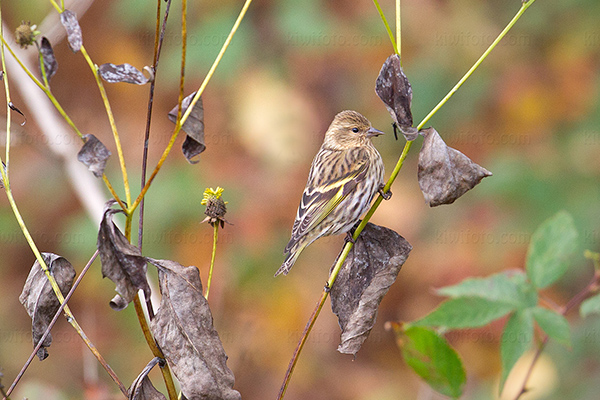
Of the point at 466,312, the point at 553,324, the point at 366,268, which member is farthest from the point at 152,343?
the point at 553,324

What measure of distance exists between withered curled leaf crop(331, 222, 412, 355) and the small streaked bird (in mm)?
854

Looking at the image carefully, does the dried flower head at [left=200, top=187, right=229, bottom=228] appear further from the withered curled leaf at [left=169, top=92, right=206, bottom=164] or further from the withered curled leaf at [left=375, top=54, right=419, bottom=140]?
the withered curled leaf at [left=375, top=54, right=419, bottom=140]

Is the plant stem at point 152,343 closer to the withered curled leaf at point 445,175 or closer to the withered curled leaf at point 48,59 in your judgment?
the withered curled leaf at point 48,59

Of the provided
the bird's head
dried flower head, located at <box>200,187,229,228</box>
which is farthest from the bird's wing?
dried flower head, located at <box>200,187,229,228</box>

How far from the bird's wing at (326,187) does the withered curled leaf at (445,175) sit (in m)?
1.47

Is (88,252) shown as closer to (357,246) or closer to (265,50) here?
(265,50)

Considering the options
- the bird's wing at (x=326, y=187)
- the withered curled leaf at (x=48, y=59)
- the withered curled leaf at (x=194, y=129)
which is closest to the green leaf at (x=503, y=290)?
the bird's wing at (x=326, y=187)

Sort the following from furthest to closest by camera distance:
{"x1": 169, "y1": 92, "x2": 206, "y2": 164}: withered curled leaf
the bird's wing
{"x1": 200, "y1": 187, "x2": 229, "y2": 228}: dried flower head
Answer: the bird's wing, {"x1": 200, "y1": 187, "x2": 229, "y2": 228}: dried flower head, {"x1": 169, "y1": 92, "x2": 206, "y2": 164}: withered curled leaf

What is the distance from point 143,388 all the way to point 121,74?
751mm

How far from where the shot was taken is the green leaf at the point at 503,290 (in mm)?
2367

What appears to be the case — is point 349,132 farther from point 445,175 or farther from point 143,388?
point 143,388

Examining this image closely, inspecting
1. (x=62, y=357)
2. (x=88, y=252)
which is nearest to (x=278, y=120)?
(x=88, y=252)

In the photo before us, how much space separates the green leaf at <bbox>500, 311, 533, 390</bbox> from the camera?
2.23 meters

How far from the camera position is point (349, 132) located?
3.39m
